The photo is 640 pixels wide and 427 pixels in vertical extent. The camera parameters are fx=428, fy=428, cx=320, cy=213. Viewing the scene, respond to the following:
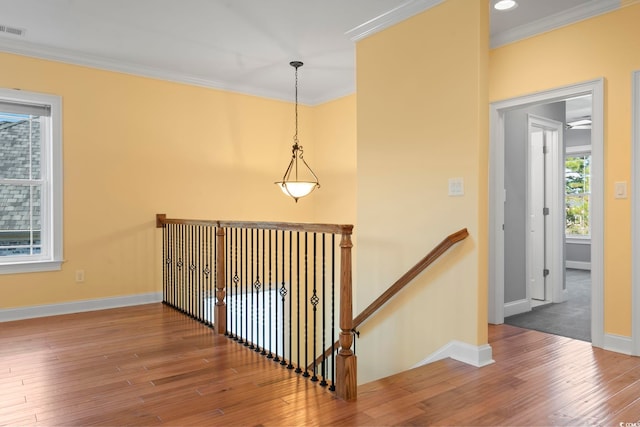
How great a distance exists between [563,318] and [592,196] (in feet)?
5.01

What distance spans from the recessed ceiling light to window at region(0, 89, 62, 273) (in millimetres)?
4075

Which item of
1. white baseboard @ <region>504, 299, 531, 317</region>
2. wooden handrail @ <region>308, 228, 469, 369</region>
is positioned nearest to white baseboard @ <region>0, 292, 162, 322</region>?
wooden handrail @ <region>308, 228, 469, 369</region>

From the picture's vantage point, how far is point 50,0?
3.21 metres

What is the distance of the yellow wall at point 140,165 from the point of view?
427 cm

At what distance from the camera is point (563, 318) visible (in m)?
4.23

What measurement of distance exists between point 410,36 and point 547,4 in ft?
3.39

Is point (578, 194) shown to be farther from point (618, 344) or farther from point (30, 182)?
point (30, 182)

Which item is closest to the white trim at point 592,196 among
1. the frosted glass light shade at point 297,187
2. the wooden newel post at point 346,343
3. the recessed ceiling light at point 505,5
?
the recessed ceiling light at point 505,5

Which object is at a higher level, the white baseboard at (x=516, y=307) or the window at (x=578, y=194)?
the window at (x=578, y=194)

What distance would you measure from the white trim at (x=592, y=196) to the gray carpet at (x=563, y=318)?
0.30 meters

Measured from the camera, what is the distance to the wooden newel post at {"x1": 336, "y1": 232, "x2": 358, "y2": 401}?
2344 millimetres

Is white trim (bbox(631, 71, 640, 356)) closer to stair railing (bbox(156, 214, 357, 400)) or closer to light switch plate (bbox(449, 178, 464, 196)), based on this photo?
light switch plate (bbox(449, 178, 464, 196))

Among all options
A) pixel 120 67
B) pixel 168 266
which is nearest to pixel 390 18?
pixel 120 67

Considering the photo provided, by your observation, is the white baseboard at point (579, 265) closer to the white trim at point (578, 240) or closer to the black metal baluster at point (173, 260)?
the white trim at point (578, 240)
